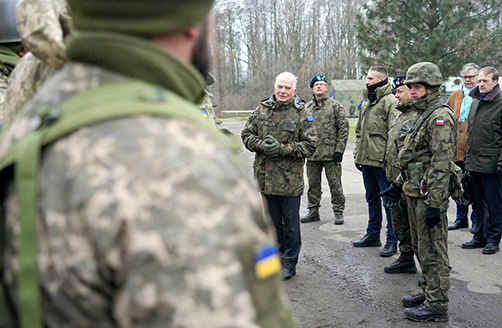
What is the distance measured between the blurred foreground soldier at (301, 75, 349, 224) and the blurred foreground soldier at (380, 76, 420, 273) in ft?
6.55

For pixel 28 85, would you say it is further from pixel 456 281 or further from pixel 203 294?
pixel 456 281

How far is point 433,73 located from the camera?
169 inches

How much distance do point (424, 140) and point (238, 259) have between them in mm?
3676

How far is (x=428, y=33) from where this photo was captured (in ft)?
70.1

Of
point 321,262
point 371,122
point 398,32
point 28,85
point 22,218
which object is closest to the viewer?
point 22,218

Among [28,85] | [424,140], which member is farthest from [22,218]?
[424,140]

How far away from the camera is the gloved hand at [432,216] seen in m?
4.09

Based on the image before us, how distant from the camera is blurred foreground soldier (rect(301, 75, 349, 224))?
7.39 meters

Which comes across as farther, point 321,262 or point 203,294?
point 321,262

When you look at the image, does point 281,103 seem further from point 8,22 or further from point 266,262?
point 266,262

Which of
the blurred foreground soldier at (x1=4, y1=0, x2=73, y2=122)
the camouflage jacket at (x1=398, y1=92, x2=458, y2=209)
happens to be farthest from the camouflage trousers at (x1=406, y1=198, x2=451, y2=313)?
the blurred foreground soldier at (x1=4, y1=0, x2=73, y2=122)

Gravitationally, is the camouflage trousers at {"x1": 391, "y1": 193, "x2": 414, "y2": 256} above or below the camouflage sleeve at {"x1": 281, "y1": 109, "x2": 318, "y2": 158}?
below

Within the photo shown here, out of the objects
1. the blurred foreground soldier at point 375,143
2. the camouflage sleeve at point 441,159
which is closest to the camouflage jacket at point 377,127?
the blurred foreground soldier at point 375,143

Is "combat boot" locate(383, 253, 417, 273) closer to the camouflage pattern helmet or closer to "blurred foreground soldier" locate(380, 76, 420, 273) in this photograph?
"blurred foreground soldier" locate(380, 76, 420, 273)
